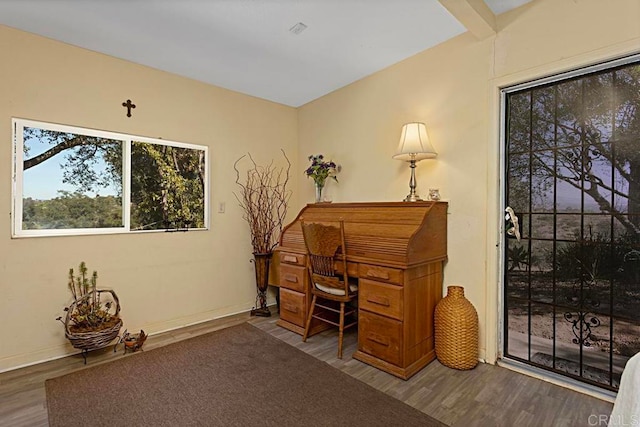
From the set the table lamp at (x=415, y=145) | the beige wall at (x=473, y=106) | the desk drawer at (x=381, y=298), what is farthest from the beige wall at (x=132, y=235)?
the table lamp at (x=415, y=145)

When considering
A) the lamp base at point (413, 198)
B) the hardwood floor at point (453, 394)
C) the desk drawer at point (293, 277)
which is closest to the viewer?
the hardwood floor at point (453, 394)

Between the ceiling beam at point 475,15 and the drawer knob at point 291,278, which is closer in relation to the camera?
the ceiling beam at point 475,15

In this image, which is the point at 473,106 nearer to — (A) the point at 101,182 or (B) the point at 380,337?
(B) the point at 380,337

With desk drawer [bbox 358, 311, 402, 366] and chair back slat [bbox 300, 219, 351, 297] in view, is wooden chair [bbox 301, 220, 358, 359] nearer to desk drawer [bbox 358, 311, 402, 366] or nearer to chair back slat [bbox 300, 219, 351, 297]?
chair back slat [bbox 300, 219, 351, 297]

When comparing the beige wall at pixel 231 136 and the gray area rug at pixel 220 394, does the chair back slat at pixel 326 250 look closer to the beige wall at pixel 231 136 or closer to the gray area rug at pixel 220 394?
the gray area rug at pixel 220 394

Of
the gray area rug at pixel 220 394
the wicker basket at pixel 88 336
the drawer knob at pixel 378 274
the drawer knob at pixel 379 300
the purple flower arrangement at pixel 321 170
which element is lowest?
the gray area rug at pixel 220 394

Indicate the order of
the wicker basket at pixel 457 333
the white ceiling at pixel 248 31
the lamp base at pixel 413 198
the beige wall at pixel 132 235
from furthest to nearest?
the lamp base at pixel 413 198 → the beige wall at pixel 132 235 → the wicker basket at pixel 457 333 → the white ceiling at pixel 248 31

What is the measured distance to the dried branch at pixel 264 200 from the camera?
140 inches

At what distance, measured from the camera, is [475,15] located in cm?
201

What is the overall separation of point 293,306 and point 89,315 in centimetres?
162

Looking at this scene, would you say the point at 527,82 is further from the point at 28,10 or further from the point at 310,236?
the point at 28,10

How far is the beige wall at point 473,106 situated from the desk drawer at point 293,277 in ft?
3.17

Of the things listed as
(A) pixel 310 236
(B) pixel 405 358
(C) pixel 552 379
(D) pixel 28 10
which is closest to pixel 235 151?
(A) pixel 310 236

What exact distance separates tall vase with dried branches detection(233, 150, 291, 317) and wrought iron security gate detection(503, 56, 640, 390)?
2.32 metres
